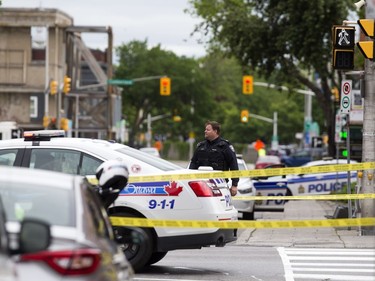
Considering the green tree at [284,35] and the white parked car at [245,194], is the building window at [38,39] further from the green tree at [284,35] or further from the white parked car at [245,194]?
the white parked car at [245,194]

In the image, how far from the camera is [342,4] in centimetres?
3981

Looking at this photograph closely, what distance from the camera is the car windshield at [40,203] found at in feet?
21.2

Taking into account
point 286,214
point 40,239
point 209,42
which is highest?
point 209,42

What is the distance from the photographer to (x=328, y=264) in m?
14.0

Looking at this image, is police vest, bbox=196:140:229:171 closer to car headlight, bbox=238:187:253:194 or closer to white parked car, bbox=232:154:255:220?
white parked car, bbox=232:154:255:220

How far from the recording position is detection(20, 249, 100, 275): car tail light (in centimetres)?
584

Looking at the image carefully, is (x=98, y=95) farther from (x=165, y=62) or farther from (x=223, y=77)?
(x=223, y=77)

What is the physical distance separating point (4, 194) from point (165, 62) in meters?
84.4

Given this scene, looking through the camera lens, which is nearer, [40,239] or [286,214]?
[40,239]

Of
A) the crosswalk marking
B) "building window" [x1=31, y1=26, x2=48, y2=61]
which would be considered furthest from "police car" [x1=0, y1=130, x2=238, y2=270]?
"building window" [x1=31, y1=26, x2=48, y2=61]

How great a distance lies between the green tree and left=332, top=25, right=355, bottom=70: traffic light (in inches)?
816

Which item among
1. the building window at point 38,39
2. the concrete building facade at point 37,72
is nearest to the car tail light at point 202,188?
the concrete building facade at point 37,72

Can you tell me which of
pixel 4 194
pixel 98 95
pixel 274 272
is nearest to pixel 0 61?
pixel 98 95

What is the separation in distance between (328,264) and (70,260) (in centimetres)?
850
